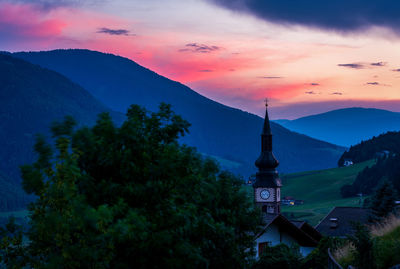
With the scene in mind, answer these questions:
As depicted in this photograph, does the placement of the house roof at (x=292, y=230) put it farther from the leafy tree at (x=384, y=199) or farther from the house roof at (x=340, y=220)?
the house roof at (x=340, y=220)

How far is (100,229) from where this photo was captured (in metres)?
13.5

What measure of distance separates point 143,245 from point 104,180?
221cm

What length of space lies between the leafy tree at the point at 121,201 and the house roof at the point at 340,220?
58.7 meters

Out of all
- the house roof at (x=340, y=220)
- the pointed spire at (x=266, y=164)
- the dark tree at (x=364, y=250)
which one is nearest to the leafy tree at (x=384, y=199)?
the house roof at (x=340, y=220)

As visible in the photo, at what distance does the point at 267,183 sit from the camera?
91.4 m

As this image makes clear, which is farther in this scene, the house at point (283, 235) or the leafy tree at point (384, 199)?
the leafy tree at point (384, 199)

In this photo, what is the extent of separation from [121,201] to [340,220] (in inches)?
2734

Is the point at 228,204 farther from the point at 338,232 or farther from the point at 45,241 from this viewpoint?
the point at 338,232

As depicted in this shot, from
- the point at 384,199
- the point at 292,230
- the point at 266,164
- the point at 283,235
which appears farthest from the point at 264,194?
the point at 283,235

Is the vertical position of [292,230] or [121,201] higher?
[121,201]

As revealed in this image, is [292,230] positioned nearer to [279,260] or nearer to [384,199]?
[384,199]

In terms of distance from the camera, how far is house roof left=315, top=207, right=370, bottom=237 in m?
75.2

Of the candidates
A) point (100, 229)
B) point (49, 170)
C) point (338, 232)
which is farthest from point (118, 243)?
point (338, 232)

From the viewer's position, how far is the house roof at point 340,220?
75188 mm
